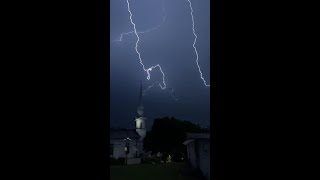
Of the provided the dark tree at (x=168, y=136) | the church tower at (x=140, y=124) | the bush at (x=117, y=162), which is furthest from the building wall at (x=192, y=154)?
the church tower at (x=140, y=124)

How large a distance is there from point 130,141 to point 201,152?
736 inches

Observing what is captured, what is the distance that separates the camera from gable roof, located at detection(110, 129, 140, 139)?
27.5 metres

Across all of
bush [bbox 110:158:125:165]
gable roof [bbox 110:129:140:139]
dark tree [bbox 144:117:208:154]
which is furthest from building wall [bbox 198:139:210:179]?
gable roof [bbox 110:129:140:139]

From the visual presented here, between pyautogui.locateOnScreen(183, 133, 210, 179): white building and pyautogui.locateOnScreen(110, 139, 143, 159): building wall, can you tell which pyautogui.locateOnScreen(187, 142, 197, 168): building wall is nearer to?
pyautogui.locateOnScreen(183, 133, 210, 179): white building

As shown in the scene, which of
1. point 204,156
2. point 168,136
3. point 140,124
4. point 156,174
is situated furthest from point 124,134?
point 204,156

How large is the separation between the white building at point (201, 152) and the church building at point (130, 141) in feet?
44.5

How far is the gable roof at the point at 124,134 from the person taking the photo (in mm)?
27500

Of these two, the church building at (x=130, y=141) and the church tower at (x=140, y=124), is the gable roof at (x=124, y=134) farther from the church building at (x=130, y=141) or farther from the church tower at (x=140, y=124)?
the church tower at (x=140, y=124)

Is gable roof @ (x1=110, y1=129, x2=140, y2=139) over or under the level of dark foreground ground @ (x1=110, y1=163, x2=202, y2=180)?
over

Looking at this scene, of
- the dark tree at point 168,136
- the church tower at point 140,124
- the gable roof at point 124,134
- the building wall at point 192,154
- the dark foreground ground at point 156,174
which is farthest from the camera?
the church tower at point 140,124

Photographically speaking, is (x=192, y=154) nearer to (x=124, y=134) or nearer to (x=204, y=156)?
(x=204, y=156)
